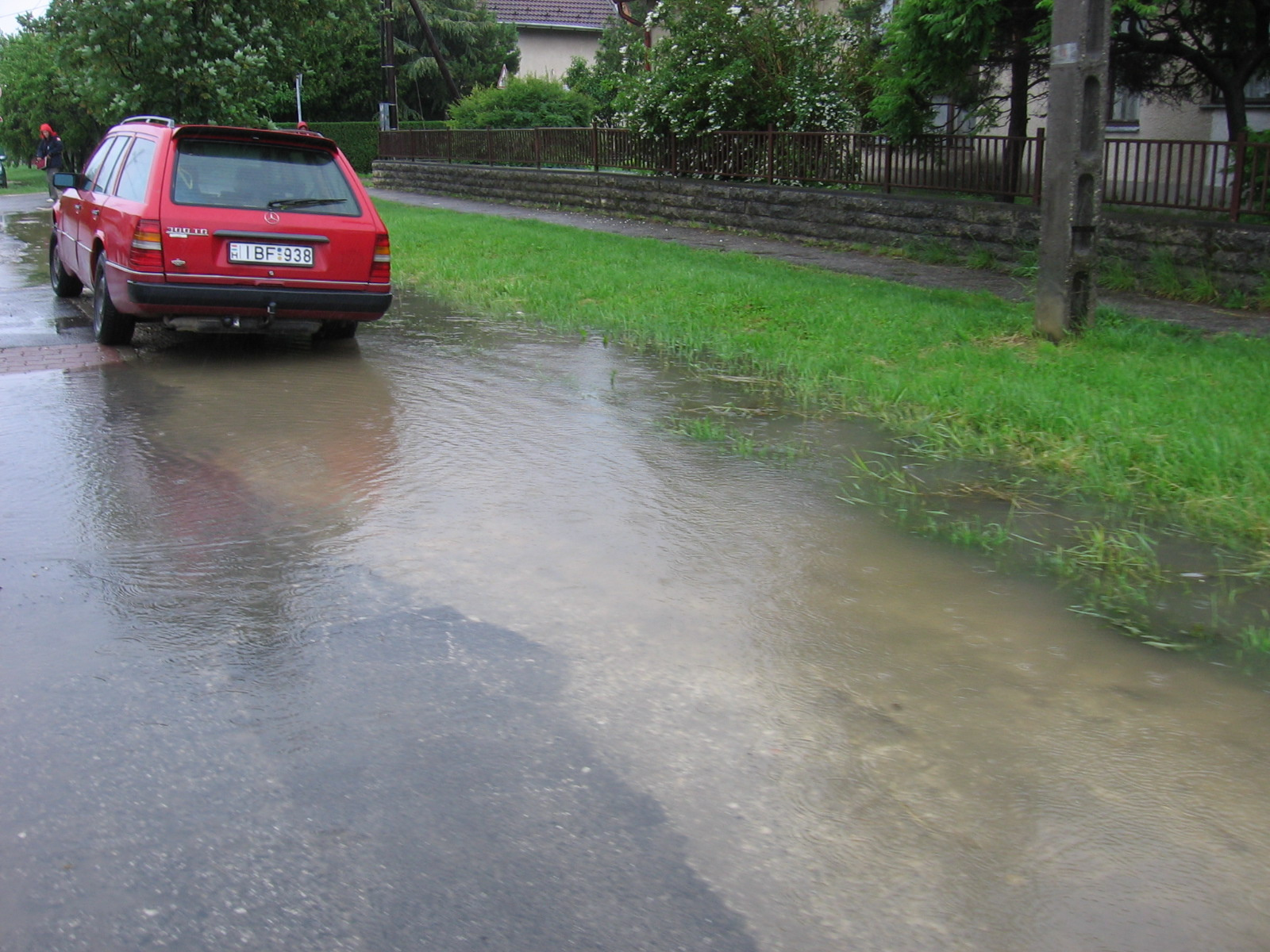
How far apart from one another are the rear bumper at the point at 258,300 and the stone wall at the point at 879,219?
7.54 meters

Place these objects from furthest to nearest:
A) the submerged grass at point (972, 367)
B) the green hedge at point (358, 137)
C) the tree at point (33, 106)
A: the green hedge at point (358, 137) < the tree at point (33, 106) < the submerged grass at point (972, 367)

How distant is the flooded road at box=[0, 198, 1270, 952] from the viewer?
8.78ft

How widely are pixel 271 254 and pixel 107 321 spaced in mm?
1504

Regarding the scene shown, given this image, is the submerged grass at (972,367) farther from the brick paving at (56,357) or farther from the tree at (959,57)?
the brick paving at (56,357)

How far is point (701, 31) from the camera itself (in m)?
20.7

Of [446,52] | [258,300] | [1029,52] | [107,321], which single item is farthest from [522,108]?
[258,300]

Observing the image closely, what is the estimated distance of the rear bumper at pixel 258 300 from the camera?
8.30m

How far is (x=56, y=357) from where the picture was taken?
8.74 meters

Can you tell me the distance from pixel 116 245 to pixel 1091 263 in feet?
22.5

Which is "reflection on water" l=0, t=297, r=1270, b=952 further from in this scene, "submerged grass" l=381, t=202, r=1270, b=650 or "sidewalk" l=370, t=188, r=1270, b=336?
"sidewalk" l=370, t=188, r=1270, b=336

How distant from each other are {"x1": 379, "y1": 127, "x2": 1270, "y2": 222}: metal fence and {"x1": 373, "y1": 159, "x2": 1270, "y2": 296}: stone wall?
37cm

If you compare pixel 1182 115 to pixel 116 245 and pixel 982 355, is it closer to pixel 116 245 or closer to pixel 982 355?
pixel 982 355

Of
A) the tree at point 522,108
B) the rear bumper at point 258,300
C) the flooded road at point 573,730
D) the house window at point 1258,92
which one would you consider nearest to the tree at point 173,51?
the tree at point 522,108

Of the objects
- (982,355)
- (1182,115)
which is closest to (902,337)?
(982,355)
